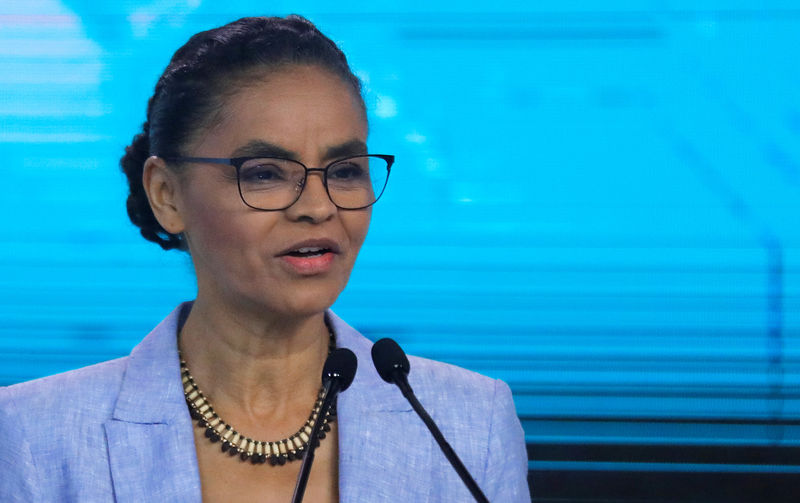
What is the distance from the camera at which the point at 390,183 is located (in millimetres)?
2098

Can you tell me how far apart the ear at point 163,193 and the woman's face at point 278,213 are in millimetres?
43

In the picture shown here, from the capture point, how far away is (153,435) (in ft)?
4.48

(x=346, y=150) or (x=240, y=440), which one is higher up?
(x=346, y=150)

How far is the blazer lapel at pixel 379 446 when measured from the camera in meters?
1.38

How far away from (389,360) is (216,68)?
584 millimetres

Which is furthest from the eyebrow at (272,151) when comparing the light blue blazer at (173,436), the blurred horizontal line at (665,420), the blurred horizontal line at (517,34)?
the blurred horizontal line at (665,420)

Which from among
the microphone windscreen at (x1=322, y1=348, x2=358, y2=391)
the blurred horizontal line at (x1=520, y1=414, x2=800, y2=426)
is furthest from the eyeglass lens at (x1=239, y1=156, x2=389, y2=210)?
the blurred horizontal line at (x1=520, y1=414, x2=800, y2=426)

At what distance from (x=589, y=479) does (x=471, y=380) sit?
0.74 m

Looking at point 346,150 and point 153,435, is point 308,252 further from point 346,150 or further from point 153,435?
point 153,435

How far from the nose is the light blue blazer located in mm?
317

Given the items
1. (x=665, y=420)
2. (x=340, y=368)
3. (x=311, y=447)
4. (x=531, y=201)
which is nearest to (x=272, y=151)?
(x=340, y=368)

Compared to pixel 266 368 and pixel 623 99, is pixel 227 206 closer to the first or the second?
pixel 266 368

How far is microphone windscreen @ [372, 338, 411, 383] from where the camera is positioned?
111 cm

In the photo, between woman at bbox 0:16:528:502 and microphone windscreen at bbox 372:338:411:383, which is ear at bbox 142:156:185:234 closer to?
woman at bbox 0:16:528:502
